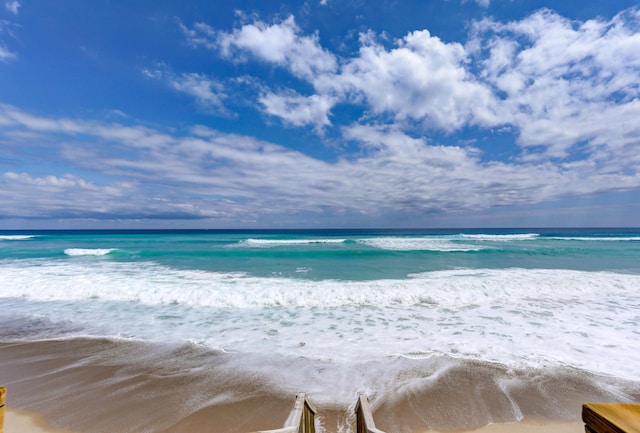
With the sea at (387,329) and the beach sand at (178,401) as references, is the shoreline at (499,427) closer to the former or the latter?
the beach sand at (178,401)

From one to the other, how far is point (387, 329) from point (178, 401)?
4584 millimetres

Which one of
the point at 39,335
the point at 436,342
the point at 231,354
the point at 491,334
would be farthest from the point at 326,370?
the point at 39,335

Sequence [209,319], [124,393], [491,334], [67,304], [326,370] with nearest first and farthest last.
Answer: [124,393]
[326,370]
[491,334]
[209,319]
[67,304]

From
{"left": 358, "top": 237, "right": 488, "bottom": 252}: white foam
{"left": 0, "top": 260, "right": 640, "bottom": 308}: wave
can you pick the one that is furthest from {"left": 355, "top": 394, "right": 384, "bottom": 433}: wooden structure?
{"left": 358, "top": 237, "right": 488, "bottom": 252}: white foam

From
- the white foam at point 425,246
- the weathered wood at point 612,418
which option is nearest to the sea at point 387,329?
the weathered wood at point 612,418

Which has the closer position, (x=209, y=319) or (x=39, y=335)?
(x=39, y=335)

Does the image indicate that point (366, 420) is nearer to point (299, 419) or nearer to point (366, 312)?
point (299, 419)

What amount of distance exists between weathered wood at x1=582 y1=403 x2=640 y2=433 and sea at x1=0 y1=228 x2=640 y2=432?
11.5 ft

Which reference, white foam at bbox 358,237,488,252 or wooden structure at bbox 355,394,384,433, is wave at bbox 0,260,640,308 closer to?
wooden structure at bbox 355,394,384,433

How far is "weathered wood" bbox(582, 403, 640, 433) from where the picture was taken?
71 centimetres

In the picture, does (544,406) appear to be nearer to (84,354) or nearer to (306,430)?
(306,430)

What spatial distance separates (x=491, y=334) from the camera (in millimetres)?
6262

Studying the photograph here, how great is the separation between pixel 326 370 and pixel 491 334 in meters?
4.10

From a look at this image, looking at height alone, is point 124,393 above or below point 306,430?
below
